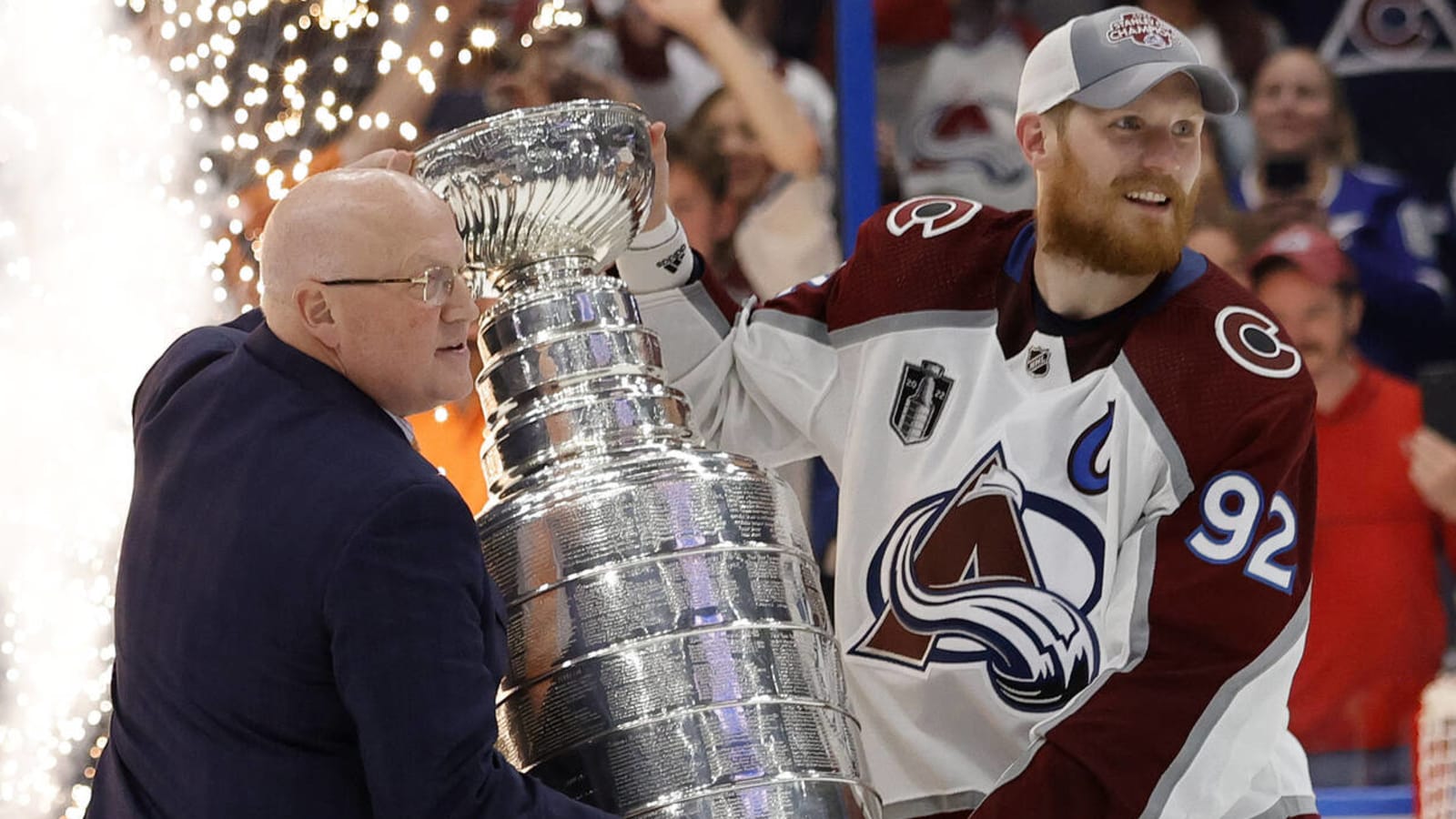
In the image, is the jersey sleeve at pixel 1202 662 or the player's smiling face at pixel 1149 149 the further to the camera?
the player's smiling face at pixel 1149 149

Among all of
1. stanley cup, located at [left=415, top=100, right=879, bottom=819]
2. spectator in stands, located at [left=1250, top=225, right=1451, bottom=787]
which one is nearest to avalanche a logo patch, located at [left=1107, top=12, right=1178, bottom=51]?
stanley cup, located at [left=415, top=100, right=879, bottom=819]

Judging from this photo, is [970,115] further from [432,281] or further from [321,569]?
[321,569]

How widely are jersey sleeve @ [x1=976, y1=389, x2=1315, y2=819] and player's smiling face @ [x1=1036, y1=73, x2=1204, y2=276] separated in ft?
0.79

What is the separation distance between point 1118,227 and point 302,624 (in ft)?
3.58

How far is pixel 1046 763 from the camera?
6.63 ft

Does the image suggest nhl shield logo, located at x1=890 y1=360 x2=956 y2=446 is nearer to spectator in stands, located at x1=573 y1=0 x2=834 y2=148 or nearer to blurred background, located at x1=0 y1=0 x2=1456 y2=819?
blurred background, located at x1=0 y1=0 x2=1456 y2=819

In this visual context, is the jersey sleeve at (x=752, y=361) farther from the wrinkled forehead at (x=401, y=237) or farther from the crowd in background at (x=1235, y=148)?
the crowd in background at (x=1235, y=148)

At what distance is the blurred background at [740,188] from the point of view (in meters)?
3.24

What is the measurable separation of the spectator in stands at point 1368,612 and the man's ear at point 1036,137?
8.16ft

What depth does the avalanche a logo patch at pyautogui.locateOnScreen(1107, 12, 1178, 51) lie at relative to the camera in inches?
88.0

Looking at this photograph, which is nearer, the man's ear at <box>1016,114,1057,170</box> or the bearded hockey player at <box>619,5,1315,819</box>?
the bearded hockey player at <box>619,5,1315,819</box>

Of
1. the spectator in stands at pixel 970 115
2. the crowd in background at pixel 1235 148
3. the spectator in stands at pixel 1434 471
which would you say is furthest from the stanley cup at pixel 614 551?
the spectator in stands at pixel 970 115

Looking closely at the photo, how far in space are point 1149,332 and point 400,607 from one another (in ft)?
3.39

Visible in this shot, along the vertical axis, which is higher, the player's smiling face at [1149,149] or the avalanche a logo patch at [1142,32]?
the avalanche a logo patch at [1142,32]
